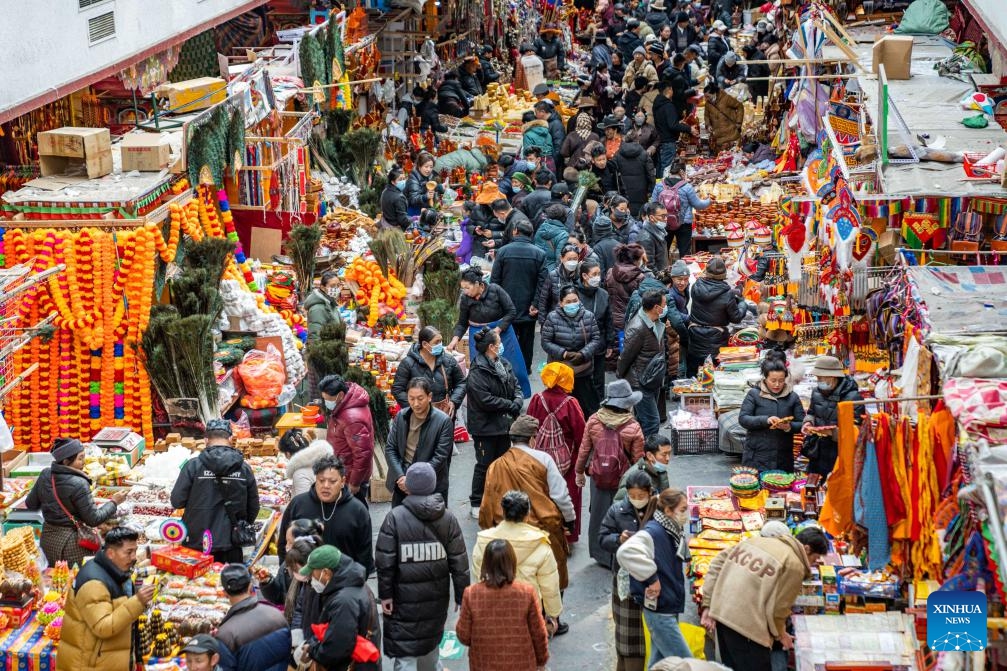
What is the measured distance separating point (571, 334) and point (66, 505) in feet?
14.1

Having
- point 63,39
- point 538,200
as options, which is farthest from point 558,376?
point 538,200

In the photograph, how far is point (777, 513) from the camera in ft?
29.9

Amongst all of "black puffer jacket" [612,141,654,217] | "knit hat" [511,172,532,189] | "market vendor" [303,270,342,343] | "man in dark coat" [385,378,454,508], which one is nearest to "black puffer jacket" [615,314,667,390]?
"man in dark coat" [385,378,454,508]

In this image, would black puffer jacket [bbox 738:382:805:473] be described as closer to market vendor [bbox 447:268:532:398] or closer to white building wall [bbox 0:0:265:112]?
market vendor [bbox 447:268:532:398]

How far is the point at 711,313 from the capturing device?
12.5 meters

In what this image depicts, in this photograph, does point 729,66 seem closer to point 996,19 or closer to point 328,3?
point 328,3

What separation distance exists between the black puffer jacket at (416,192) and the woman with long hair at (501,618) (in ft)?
34.4

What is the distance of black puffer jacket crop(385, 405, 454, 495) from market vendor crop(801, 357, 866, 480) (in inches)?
96.7

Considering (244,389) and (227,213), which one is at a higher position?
(227,213)

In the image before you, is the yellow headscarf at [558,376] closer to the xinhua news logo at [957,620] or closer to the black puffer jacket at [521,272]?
the black puffer jacket at [521,272]

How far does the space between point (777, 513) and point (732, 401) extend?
261 centimetres

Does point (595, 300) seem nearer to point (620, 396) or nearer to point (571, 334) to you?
point (571, 334)

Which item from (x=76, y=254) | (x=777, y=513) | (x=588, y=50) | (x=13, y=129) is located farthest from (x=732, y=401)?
(x=588, y=50)

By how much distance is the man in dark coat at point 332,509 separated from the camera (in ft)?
25.6
